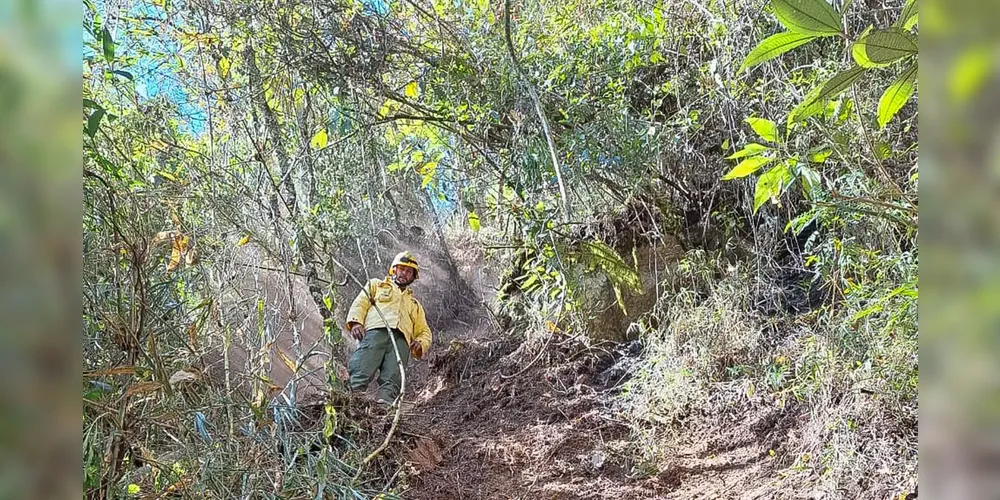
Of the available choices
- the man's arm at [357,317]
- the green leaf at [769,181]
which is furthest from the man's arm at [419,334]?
the green leaf at [769,181]

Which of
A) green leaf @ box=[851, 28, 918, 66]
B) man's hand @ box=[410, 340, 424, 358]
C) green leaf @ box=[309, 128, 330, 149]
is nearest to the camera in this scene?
green leaf @ box=[851, 28, 918, 66]

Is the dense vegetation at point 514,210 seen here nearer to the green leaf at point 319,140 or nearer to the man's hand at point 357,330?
the green leaf at point 319,140

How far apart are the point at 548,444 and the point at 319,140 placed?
4.81ft

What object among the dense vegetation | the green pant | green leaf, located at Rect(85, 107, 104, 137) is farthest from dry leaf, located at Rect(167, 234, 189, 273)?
the green pant

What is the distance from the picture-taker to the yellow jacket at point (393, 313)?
2.82 meters

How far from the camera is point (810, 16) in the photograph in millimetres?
709

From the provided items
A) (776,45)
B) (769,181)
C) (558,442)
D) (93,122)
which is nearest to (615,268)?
(558,442)

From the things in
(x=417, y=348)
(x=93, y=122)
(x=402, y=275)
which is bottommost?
(x=417, y=348)

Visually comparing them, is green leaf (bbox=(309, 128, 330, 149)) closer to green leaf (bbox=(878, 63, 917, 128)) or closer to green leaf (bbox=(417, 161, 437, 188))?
green leaf (bbox=(417, 161, 437, 188))

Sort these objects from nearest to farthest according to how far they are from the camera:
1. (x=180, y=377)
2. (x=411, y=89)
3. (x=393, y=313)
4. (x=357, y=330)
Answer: (x=180, y=377)
(x=411, y=89)
(x=357, y=330)
(x=393, y=313)

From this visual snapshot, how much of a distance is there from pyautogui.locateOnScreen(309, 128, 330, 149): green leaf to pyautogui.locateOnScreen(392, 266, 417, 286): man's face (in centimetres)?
95

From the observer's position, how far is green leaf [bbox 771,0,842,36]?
0.70 m
